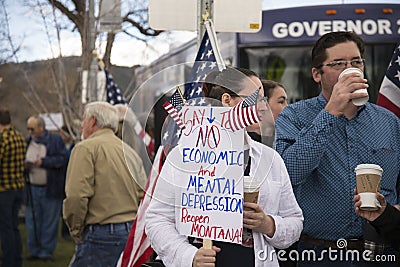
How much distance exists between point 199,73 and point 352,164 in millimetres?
985

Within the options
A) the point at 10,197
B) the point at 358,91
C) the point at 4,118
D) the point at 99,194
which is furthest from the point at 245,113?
the point at 4,118

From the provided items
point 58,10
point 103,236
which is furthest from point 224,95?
point 58,10

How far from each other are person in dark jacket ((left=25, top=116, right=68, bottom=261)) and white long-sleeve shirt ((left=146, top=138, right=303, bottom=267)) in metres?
8.41

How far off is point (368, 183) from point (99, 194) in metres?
3.10

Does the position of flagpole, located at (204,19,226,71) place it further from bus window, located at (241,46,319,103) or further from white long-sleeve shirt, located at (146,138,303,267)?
bus window, located at (241,46,319,103)

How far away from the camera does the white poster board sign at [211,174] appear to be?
3.36 metres

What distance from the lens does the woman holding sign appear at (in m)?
3.37

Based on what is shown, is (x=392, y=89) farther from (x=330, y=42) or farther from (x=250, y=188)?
(x=250, y=188)

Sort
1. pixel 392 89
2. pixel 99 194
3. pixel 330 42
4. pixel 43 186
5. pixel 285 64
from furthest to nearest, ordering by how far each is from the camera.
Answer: pixel 43 186
pixel 285 64
pixel 99 194
pixel 392 89
pixel 330 42

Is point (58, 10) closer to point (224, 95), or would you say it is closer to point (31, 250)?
point (31, 250)

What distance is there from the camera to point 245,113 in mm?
3264

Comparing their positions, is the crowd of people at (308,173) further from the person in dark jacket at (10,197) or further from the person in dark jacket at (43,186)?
the person in dark jacket at (43,186)

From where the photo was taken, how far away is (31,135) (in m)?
12.0

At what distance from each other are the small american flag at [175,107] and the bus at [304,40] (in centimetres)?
653
